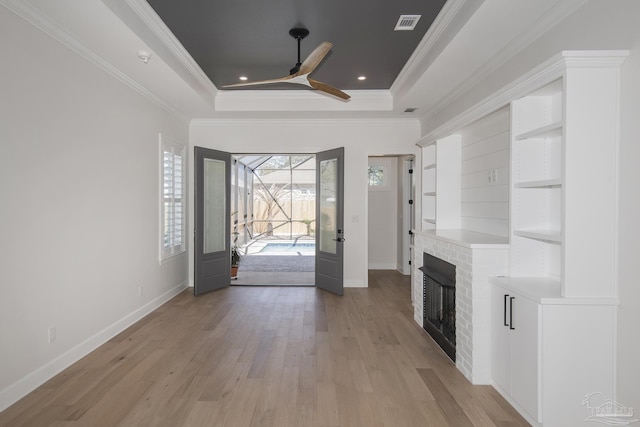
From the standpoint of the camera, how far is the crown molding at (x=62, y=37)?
2.44m

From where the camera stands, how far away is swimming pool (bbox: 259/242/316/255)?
9.91m

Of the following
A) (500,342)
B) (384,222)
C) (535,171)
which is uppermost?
(535,171)

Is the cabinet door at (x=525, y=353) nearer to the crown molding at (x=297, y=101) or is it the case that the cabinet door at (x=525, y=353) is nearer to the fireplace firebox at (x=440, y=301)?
the fireplace firebox at (x=440, y=301)

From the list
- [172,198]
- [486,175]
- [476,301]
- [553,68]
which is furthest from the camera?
[172,198]

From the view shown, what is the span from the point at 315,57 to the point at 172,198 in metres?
3.21

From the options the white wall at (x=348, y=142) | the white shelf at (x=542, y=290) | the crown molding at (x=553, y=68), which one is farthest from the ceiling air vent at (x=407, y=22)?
the white wall at (x=348, y=142)

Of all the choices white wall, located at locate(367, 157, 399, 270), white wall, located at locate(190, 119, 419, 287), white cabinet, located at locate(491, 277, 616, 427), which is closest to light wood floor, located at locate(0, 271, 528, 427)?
white cabinet, located at locate(491, 277, 616, 427)

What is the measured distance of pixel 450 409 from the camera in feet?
7.72

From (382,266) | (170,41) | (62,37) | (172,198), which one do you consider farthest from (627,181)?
(382,266)

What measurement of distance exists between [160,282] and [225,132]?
260 centimetres

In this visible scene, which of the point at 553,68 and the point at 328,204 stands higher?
the point at 553,68

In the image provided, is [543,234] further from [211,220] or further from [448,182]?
[211,220]

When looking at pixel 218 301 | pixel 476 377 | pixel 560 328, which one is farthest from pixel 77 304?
pixel 560 328

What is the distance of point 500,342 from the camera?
2.53m
